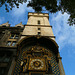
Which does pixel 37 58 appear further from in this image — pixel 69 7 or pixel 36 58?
pixel 69 7

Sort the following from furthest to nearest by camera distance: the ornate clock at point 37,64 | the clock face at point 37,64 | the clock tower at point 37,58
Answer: the clock face at point 37,64, the ornate clock at point 37,64, the clock tower at point 37,58

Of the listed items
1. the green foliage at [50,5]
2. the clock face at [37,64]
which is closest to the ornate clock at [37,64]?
the clock face at [37,64]

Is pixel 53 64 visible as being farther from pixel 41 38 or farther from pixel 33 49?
pixel 41 38

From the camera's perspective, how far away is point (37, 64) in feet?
36.3

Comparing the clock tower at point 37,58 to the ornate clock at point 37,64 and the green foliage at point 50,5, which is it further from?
the green foliage at point 50,5

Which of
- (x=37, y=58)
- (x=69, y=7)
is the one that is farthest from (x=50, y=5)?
(x=37, y=58)

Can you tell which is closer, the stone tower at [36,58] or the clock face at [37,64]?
the stone tower at [36,58]

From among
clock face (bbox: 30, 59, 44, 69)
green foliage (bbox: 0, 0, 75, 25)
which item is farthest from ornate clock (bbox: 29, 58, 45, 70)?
green foliage (bbox: 0, 0, 75, 25)

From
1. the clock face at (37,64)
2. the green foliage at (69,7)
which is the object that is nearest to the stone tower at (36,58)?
the clock face at (37,64)

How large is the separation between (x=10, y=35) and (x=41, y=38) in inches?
357

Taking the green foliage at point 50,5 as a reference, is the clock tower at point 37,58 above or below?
below

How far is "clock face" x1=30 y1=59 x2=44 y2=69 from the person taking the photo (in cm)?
1074

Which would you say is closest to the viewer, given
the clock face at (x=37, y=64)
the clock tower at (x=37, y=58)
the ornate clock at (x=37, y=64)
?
the clock tower at (x=37, y=58)

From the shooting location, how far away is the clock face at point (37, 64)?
10740mm
